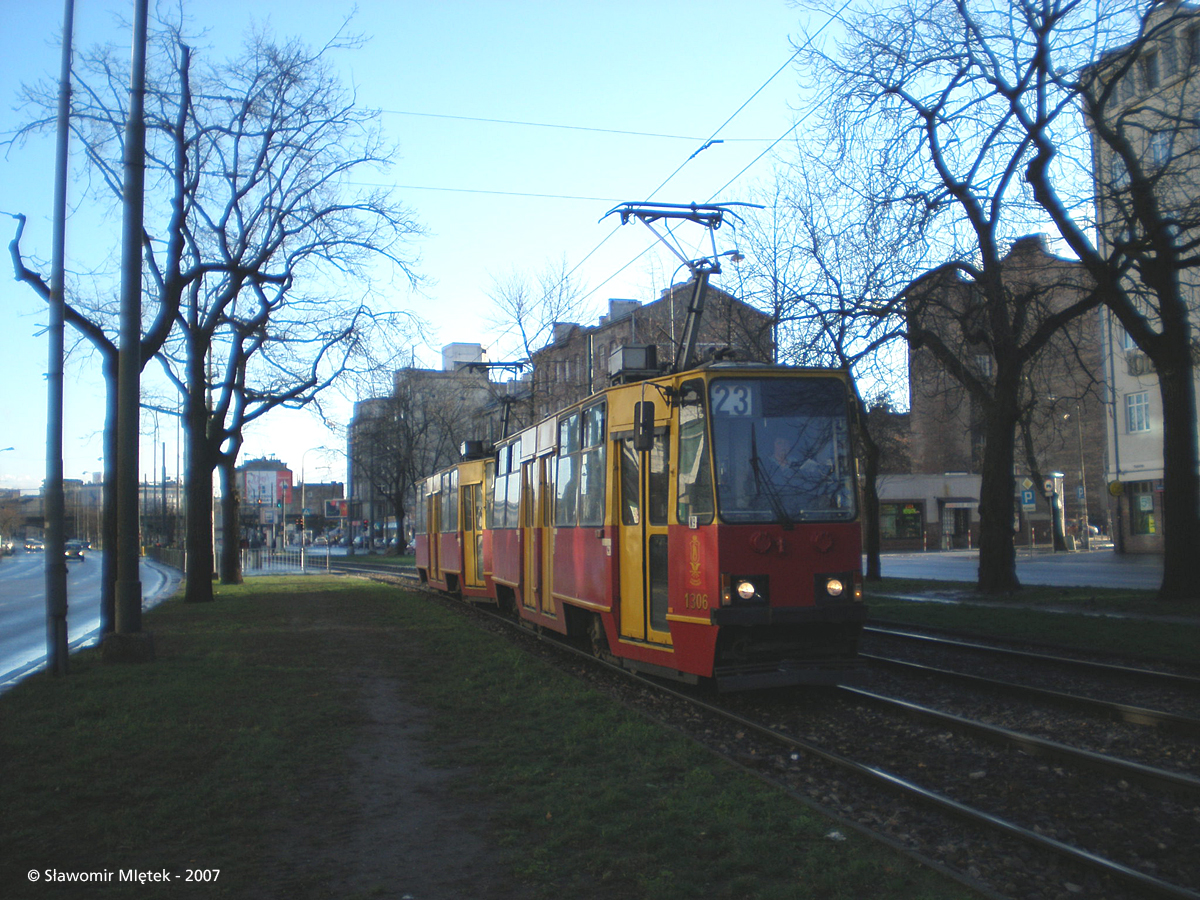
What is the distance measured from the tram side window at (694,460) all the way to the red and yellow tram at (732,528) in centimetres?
1

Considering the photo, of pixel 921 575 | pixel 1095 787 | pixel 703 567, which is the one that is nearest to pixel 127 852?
pixel 703 567

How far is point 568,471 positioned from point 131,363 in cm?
558

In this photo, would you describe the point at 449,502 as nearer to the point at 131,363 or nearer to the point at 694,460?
the point at 131,363

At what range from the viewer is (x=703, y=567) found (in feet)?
28.9

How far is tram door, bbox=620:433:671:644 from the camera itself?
957cm

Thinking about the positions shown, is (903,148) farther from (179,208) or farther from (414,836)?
(414,836)

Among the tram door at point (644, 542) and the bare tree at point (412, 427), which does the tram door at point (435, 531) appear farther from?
the bare tree at point (412, 427)

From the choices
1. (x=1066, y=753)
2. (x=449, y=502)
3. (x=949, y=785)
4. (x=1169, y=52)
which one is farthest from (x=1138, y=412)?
(x=949, y=785)

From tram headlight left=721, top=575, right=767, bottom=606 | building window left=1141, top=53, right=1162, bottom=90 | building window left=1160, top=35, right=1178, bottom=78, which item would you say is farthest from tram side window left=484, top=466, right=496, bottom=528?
building window left=1160, top=35, right=1178, bottom=78

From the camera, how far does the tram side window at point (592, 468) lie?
430 inches

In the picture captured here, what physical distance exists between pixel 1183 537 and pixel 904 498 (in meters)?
43.0

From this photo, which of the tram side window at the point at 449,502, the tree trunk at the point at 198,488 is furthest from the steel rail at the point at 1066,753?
the tree trunk at the point at 198,488

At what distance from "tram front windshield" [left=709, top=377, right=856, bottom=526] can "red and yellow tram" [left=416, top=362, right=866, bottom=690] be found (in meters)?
0.01

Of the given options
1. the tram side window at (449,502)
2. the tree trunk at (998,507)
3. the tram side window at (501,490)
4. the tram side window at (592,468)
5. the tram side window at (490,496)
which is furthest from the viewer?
the tram side window at (449,502)
